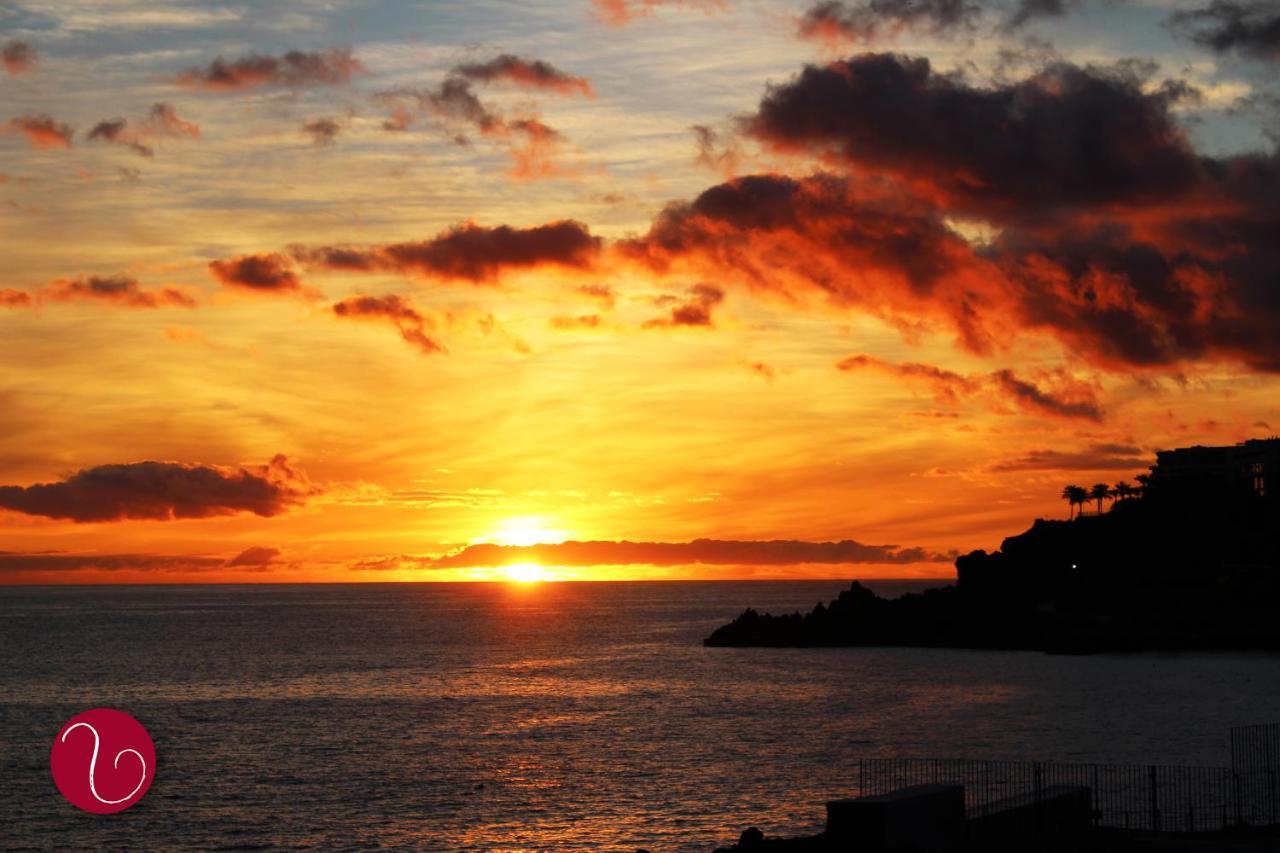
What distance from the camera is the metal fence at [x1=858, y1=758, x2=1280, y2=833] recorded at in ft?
196

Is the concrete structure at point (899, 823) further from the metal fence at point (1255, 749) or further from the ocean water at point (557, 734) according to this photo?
the metal fence at point (1255, 749)

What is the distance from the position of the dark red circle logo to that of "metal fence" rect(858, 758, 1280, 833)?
38558 millimetres

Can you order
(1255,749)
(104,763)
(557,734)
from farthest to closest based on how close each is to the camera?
(557,734)
(104,763)
(1255,749)

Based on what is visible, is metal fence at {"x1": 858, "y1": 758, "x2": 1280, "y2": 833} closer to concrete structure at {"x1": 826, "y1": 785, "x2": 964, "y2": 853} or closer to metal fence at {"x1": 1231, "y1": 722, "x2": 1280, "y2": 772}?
metal fence at {"x1": 1231, "y1": 722, "x2": 1280, "y2": 772}

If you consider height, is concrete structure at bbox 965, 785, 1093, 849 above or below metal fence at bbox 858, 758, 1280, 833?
above

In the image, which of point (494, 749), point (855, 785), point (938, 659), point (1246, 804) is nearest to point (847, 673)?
point (938, 659)

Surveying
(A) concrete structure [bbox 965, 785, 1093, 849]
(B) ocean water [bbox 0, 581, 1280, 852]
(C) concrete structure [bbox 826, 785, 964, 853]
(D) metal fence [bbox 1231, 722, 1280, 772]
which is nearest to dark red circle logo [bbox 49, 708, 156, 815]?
(B) ocean water [bbox 0, 581, 1280, 852]

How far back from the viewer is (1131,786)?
2837 inches

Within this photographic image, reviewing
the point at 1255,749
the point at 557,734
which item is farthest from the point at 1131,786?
the point at 557,734

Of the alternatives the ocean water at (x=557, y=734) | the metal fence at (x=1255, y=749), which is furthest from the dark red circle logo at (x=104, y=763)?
the metal fence at (x=1255, y=749)

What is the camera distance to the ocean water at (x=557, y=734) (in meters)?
66.1

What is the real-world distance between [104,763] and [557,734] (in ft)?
101

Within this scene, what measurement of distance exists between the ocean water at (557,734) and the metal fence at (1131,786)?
463 centimetres

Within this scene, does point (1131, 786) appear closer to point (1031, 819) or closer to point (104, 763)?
point (1031, 819)
